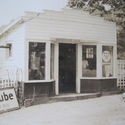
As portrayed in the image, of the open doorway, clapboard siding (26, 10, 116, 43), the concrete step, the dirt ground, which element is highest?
clapboard siding (26, 10, 116, 43)

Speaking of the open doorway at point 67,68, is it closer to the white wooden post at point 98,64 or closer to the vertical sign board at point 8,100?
the white wooden post at point 98,64

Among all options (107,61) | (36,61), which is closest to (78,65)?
(107,61)

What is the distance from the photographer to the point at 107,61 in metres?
11.7

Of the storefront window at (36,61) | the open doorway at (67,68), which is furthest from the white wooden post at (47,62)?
the open doorway at (67,68)

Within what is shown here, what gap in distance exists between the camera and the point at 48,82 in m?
10.2

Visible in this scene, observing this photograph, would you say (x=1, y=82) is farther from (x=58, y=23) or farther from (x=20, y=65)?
(x=58, y=23)

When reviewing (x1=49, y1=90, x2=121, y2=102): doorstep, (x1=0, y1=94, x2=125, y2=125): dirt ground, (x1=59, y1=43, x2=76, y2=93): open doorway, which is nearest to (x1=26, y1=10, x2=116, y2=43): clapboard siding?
(x1=59, y1=43, x2=76, y2=93): open doorway

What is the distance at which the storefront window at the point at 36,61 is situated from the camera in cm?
999

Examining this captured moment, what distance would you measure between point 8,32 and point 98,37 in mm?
3836

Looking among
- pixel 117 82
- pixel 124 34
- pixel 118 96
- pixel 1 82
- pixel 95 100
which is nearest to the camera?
pixel 1 82

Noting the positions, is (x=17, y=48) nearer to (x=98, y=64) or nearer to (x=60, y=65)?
(x=60, y=65)

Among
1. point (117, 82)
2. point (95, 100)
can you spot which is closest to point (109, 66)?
point (117, 82)

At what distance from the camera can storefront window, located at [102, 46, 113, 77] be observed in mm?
11594

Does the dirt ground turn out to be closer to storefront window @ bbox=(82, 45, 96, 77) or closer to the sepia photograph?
the sepia photograph
